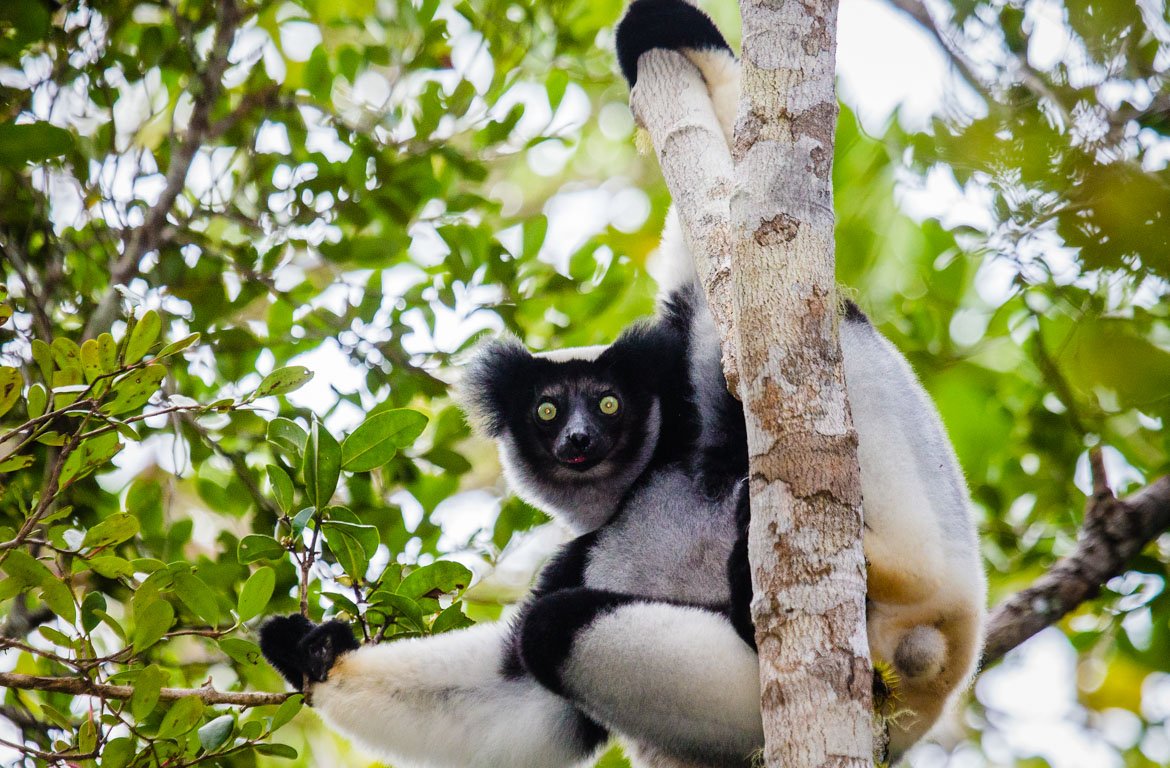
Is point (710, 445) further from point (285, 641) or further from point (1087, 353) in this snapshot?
point (1087, 353)

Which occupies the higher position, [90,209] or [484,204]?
[90,209]

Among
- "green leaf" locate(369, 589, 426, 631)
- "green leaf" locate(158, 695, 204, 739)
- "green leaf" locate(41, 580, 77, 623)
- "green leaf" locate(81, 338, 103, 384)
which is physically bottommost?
"green leaf" locate(158, 695, 204, 739)

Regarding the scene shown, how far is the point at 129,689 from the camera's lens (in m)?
2.28

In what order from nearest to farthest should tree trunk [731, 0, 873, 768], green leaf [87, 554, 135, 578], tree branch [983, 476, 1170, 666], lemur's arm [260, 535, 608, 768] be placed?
1. tree trunk [731, 0, 873, 768]
2. green leaf [87, 554, 135, 578]
3. lemur's arm [260, 535, 608, 768]
4. tree branch [983, 476, 1170, 666]

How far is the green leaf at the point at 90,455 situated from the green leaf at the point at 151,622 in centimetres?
35

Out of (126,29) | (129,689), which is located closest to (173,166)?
(126,29)

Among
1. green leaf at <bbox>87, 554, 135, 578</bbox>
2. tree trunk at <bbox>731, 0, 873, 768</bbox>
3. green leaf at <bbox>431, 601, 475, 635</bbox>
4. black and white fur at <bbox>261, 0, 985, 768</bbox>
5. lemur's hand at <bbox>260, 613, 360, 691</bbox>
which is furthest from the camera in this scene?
lemur's hand at <bbox>260, 613, 360, 691</bbox>

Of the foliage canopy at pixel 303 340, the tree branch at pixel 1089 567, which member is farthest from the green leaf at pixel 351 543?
the tree branch at pixel 1089 567

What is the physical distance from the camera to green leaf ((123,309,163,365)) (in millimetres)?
2217

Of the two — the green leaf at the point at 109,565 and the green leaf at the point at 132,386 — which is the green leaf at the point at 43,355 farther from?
the green leaf at the point at 109,565

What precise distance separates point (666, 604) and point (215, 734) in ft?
3.77

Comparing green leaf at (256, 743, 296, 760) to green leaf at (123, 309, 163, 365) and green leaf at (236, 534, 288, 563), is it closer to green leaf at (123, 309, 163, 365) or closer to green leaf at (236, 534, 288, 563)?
green leaf at (236, 534, 288, 563)

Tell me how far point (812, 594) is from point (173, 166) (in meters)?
2.98

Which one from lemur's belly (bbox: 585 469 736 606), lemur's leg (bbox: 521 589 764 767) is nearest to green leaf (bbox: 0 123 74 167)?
lemur's leg (bbox: 521 589 764 767)
